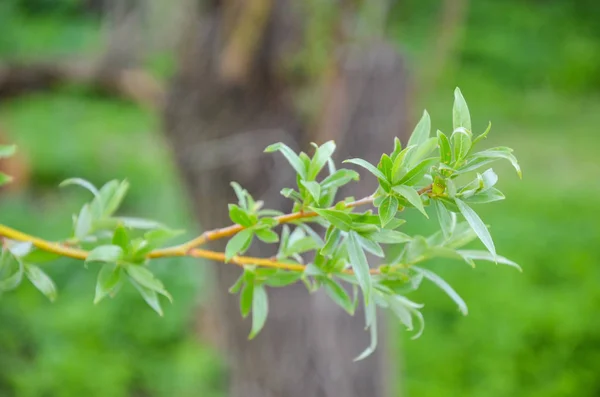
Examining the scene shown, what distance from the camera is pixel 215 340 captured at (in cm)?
298

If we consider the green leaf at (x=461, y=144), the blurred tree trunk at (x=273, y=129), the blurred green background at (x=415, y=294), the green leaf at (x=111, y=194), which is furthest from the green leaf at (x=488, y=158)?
the blurred green background at (x=415, y=294)

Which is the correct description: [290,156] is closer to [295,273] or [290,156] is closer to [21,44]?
[295,273]

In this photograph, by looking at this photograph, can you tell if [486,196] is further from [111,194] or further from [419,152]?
[111,194]

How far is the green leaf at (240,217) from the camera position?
0.40 metres

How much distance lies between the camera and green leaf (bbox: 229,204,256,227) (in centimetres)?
40

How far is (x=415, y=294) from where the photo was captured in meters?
3.29

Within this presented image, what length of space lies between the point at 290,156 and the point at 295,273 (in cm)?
8

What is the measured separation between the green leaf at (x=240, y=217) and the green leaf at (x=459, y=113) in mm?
124

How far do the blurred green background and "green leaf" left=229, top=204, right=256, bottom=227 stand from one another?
5.07 ft

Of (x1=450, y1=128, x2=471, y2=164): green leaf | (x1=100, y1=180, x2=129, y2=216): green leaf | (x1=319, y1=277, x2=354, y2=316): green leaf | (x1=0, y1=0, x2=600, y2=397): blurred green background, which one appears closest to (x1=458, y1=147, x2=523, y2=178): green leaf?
(x1=450, y1=128, x2=471, y2=164): green leaf

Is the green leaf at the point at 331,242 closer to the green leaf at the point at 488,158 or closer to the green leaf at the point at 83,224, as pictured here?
the green leaf at the point at 488,158

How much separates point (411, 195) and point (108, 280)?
19 centimetres

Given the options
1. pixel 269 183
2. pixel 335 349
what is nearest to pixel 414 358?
pixel 335 349

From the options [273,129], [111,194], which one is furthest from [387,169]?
[273,129]
